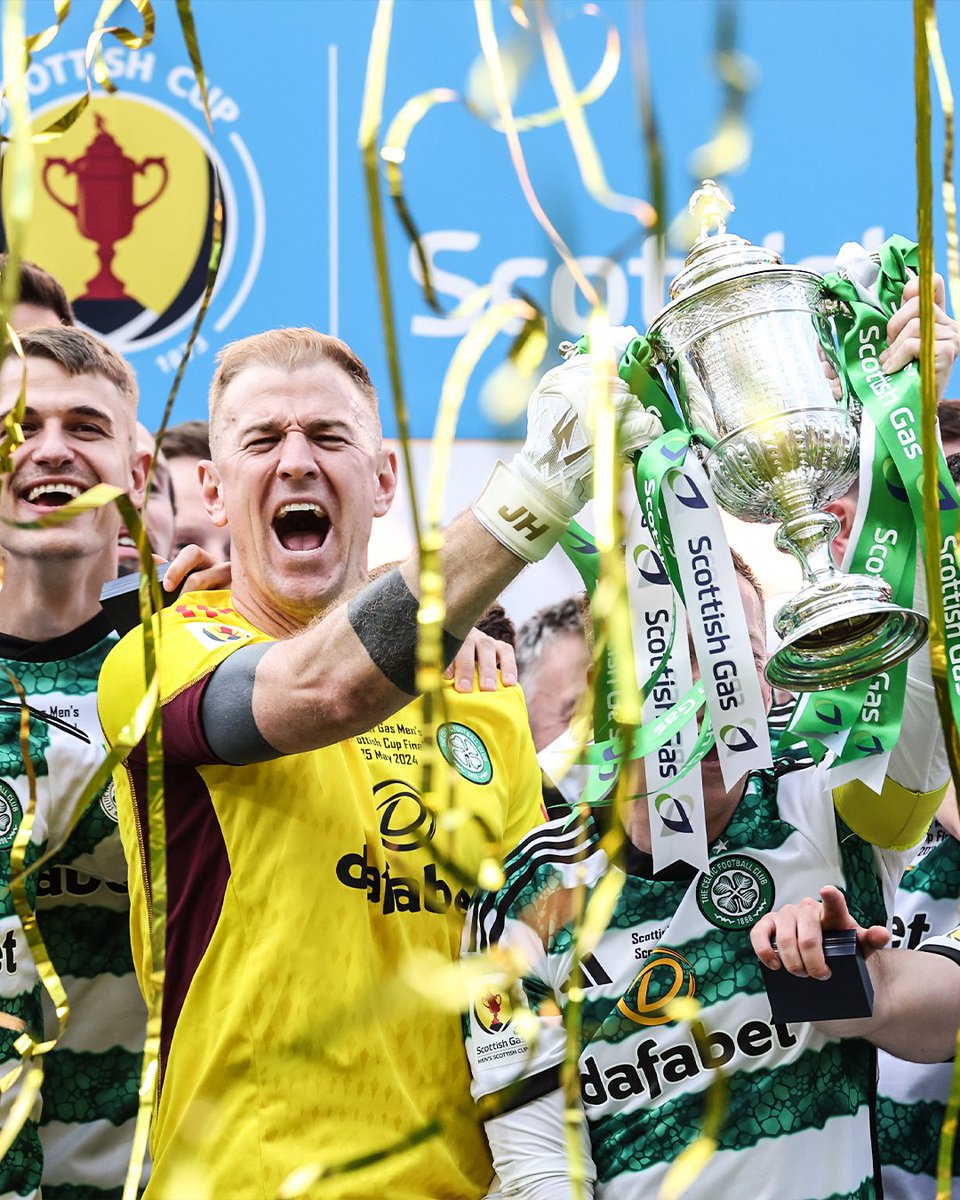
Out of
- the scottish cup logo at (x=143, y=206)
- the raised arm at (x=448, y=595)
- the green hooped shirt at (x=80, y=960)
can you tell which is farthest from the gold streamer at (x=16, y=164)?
the scottish cup logo at (x=143, y=206)

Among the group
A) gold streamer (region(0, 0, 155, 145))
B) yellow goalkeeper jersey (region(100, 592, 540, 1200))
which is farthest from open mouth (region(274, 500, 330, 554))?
gold streamer (region(0, 0, 155, 145))

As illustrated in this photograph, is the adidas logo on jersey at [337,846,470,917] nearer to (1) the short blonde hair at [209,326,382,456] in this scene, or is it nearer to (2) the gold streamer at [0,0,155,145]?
(1) the short blonde hair at [209,326,382,456]

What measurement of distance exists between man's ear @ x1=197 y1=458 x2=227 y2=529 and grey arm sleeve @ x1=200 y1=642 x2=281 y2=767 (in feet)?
1.45

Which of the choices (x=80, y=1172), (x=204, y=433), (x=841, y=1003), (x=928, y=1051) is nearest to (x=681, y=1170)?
(x=841, y=1003)

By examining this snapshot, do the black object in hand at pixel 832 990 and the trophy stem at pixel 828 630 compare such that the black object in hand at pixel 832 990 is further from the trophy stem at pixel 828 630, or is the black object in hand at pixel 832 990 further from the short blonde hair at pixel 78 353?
the short blonde hair at pixel 78 353

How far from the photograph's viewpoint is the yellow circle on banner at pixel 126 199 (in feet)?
9.66

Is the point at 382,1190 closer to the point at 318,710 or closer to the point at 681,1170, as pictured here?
the point at 318,710

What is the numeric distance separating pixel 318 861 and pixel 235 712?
0.20 m

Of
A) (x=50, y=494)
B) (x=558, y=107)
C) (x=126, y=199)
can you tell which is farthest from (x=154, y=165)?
(x=558, y=107)

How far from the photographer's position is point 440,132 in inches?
121

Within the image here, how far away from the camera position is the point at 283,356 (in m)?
1.75

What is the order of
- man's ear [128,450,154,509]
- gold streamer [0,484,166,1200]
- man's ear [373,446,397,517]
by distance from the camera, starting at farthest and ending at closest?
man's ear [128,450,154,509]
man's ear [373,446,397,517]
gold streamer [0,484,166,1200]

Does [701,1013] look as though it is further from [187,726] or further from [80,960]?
[80,960]

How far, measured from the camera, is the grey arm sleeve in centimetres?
132
